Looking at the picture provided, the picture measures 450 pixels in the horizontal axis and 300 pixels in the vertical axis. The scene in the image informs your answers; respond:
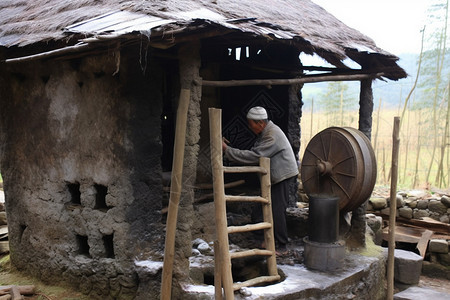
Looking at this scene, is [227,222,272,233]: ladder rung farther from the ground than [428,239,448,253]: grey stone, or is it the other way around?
[227,222,272,233]: ladder rung

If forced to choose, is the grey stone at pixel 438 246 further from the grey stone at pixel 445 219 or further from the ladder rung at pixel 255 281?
the ladder rung at pixel 255 281

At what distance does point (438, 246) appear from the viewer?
8461 millimetres

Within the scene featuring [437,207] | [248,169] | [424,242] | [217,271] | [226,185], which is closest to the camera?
[217,271]

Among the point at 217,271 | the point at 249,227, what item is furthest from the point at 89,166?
the point at 217,271

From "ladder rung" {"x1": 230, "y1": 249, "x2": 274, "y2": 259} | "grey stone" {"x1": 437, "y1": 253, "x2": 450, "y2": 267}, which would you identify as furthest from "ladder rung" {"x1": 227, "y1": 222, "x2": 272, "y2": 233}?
"grey stone" {"x1": 437, "y1": 253, "x2": 450, "y2": 267}

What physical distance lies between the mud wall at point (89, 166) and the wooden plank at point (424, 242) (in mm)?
5297

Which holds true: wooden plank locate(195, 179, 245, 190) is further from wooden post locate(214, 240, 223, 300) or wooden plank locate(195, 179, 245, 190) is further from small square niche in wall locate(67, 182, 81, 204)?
wooden post locate(214, 240, 223, 300)

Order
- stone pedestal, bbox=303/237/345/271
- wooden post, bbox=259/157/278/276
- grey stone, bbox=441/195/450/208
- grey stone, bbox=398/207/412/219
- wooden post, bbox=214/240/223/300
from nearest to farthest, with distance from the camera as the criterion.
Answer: wooden post, bbox=214/240/223/300 → wooden post, bbox=259/157/278/276 → stone pedestal, bbox=303/237/345/271 → grey stone, bbox=441/195/450/208 → grey stone, bbox=398/207/412/219

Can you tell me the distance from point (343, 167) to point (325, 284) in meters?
1.51

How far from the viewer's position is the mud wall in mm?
5168

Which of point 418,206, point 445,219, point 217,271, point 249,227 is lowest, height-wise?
point 445,219

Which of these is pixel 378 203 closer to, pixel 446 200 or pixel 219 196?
pixel 446 200

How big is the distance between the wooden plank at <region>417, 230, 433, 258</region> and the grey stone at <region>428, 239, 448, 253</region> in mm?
Answer: 94

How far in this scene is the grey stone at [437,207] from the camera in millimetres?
9328
